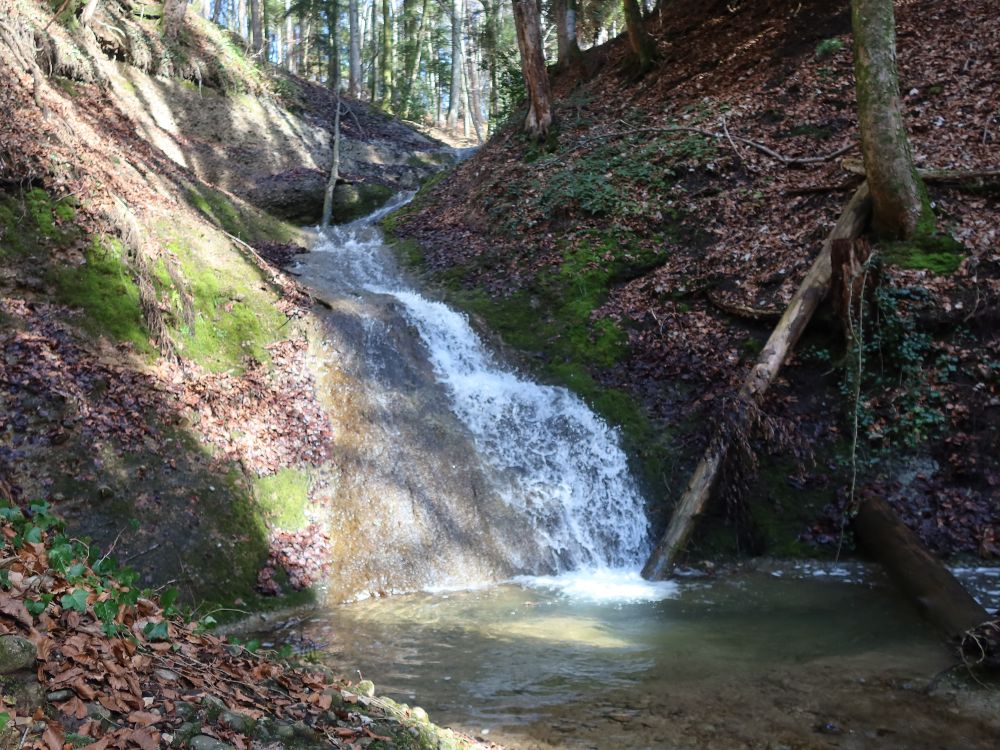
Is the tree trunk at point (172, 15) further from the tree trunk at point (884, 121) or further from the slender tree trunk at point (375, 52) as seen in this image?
the tree trunk at point (884, 121)

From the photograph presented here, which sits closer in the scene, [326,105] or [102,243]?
[102,243]

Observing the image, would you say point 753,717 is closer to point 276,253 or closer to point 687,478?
point 687,478

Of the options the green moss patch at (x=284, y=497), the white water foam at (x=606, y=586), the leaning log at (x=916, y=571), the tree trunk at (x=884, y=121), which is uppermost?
the tree trunk at (x=884, y=121)

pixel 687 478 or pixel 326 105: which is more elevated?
pixel 326 105

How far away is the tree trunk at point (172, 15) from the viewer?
Result: 2083 centimetres

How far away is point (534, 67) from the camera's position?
1655 centimetres

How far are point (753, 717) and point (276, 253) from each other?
1294 centimetres

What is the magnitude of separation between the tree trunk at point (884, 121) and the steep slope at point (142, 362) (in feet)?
26.6

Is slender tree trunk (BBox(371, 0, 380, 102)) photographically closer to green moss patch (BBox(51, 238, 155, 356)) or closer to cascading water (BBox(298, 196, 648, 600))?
cascading water (BBox(298, 196, 648, 600))

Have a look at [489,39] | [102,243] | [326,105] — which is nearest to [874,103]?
[102,243]

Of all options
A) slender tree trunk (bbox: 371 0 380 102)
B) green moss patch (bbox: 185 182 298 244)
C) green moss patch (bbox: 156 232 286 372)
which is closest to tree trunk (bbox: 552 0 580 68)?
green moss patch (bbox: 185 182 298 244)

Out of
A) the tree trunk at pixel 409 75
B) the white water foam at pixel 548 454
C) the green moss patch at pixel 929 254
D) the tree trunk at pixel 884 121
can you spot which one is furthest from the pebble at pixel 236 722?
the tree trunk at pixel 409 75

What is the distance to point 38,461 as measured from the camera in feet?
21.0

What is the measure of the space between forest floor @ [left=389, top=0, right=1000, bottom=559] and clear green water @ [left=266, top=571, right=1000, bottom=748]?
1.79m
